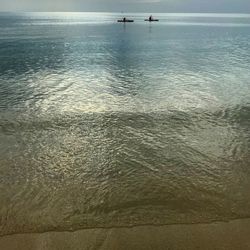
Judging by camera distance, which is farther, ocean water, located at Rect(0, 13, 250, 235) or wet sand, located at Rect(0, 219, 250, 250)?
ocean water, located at Rect(0, 13, 250, 235)

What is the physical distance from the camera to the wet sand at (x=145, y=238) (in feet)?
22.9

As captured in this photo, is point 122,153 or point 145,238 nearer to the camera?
point 145,238

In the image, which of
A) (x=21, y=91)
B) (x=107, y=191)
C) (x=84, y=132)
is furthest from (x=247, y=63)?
(x=107, y=191)

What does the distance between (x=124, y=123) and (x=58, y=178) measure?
18.3ft

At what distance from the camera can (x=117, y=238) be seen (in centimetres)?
733

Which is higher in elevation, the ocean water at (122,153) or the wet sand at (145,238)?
the wet sand at (145,238)

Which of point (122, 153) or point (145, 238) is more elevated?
point (145, 238)

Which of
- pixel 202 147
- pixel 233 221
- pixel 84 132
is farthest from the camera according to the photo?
pixel 84 132

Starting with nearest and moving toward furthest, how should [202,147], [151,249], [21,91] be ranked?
[151,249] < [202,147] < [21,91]

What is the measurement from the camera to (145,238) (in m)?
7.29

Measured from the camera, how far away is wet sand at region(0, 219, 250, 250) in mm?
6992

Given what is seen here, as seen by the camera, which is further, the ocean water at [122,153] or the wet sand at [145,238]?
the ocean water at [122,153]

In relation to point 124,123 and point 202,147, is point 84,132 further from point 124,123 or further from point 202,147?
point 202,147

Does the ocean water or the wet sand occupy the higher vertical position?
the wet sand
